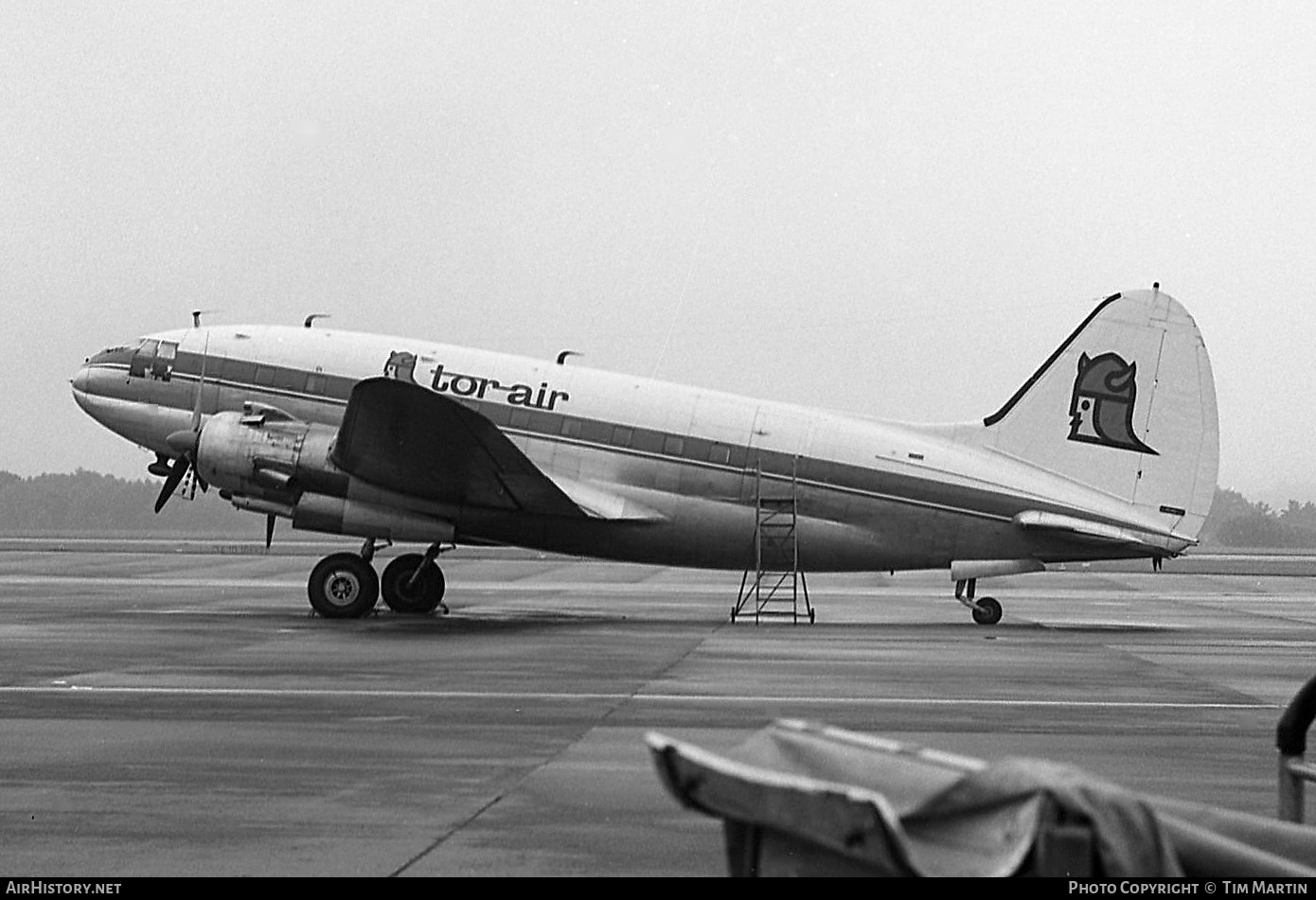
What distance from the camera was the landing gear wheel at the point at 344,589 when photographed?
2280 centimetres

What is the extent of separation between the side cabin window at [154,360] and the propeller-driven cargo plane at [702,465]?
586 mm

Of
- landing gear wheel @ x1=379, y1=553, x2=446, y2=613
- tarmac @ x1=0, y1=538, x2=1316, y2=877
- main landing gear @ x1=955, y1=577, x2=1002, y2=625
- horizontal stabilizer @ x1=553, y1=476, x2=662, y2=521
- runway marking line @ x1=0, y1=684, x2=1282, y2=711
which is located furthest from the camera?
landing gear wheel @ x1=379, y1=553, x2=446, y2=613

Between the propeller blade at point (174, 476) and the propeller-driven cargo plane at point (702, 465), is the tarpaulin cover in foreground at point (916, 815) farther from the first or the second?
the propeller blade at point (174, 476)

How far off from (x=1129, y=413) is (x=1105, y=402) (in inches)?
15.6

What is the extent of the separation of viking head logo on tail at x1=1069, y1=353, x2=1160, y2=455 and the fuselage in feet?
2.90


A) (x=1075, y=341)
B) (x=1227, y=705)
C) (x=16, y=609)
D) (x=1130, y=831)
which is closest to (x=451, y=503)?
(x=16, y=609)

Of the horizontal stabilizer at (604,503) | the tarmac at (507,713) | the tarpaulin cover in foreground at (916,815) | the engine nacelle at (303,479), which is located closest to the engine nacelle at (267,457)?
the engine nacelle at (303,479)

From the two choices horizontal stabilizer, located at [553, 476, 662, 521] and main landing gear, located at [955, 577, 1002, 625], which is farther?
main landing gear, located at [955, 577, 1002, 625]

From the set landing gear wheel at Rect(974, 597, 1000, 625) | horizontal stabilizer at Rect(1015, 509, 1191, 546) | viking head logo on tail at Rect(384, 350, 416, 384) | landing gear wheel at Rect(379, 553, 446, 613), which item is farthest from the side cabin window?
horizontal stabilizer at Rect(1015, 509, 1191, 546)

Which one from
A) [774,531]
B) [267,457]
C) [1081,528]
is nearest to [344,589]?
[267,457]

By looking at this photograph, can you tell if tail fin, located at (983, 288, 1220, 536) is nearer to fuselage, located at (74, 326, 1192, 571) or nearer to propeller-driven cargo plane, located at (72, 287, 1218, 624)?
propeller-driven cargo plane, located at (72, 287, 1218, 624)

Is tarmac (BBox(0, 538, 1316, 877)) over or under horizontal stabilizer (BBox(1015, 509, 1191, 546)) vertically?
under

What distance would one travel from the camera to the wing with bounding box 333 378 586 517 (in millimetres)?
20938
